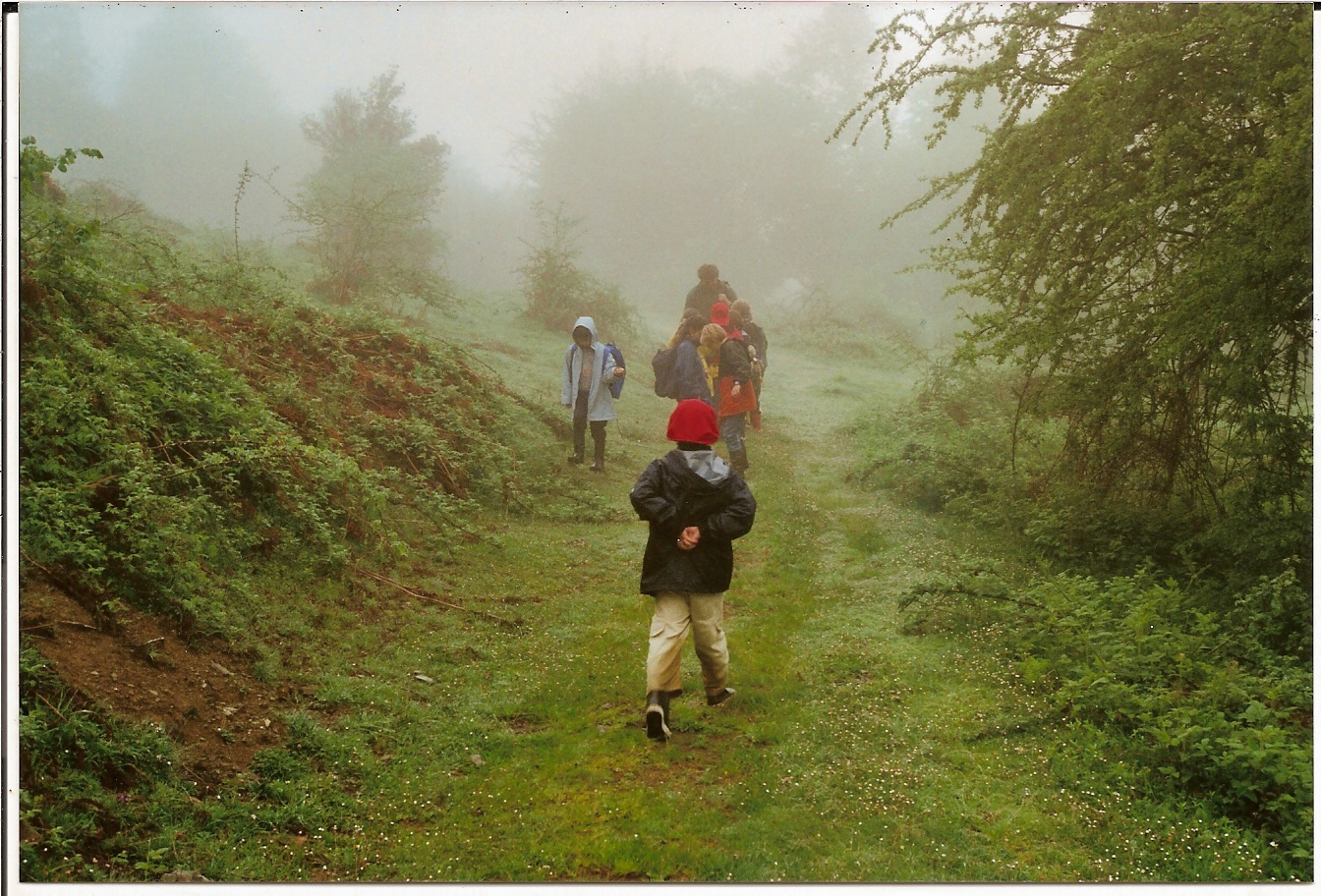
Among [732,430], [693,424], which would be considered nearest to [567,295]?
[732,430]

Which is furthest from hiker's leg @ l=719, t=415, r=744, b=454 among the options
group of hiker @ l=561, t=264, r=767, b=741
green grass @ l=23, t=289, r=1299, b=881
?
group of hiker @ l=561, t=264, r=767, b=741

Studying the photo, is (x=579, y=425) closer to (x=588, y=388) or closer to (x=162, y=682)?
(x=588, y=388)

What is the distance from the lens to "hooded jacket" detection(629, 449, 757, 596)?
17.0ft

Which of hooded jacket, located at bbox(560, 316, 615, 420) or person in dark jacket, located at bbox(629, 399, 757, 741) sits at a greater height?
hooded jacket, located at bbox(560, 316, 615, 420)

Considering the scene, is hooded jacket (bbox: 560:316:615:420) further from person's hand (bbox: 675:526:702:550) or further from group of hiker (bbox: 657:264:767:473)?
person's hand (bbox: 675:526:702:550)

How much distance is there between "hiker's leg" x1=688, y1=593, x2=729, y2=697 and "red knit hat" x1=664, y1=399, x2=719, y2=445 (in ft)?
3.22

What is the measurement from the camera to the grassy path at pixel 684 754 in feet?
13.1

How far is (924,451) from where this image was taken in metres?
11.3

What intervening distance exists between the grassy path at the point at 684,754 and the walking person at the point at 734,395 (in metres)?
3.29

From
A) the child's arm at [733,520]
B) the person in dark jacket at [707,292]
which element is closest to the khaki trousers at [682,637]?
the child's arm at [733,520]

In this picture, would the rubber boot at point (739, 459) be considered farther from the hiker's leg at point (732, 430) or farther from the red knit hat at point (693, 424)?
the red knit hat at point (693, 424)

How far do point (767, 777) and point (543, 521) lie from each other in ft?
16.7

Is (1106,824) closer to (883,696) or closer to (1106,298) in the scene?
(883,696)

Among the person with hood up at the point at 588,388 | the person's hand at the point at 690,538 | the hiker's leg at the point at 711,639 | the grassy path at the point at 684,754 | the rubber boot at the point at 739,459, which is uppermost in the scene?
the person with hood up at the point at 588,388
